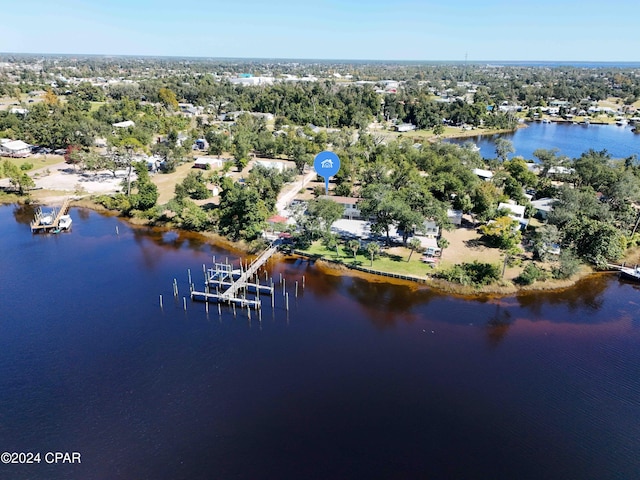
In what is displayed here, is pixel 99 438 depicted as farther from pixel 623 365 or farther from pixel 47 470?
pixel 623 365

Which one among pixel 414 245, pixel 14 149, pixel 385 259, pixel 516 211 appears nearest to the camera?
pixel 385 259

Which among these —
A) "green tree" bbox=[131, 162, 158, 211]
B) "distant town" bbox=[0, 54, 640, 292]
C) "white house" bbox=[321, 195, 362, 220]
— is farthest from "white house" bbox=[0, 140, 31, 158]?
"white house" bbox=[321, 195, 362, 220]

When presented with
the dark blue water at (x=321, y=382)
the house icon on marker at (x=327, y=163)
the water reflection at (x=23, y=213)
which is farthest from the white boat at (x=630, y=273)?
the water reflection at (x=23, y=213)

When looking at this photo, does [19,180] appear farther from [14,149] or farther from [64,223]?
[14,149]

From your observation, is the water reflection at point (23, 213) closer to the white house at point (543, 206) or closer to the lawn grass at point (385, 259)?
the lawn grass at point (385, 259)

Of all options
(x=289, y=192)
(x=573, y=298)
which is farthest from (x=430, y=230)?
(x=289, y=192)

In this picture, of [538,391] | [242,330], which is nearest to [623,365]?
[538,391]
